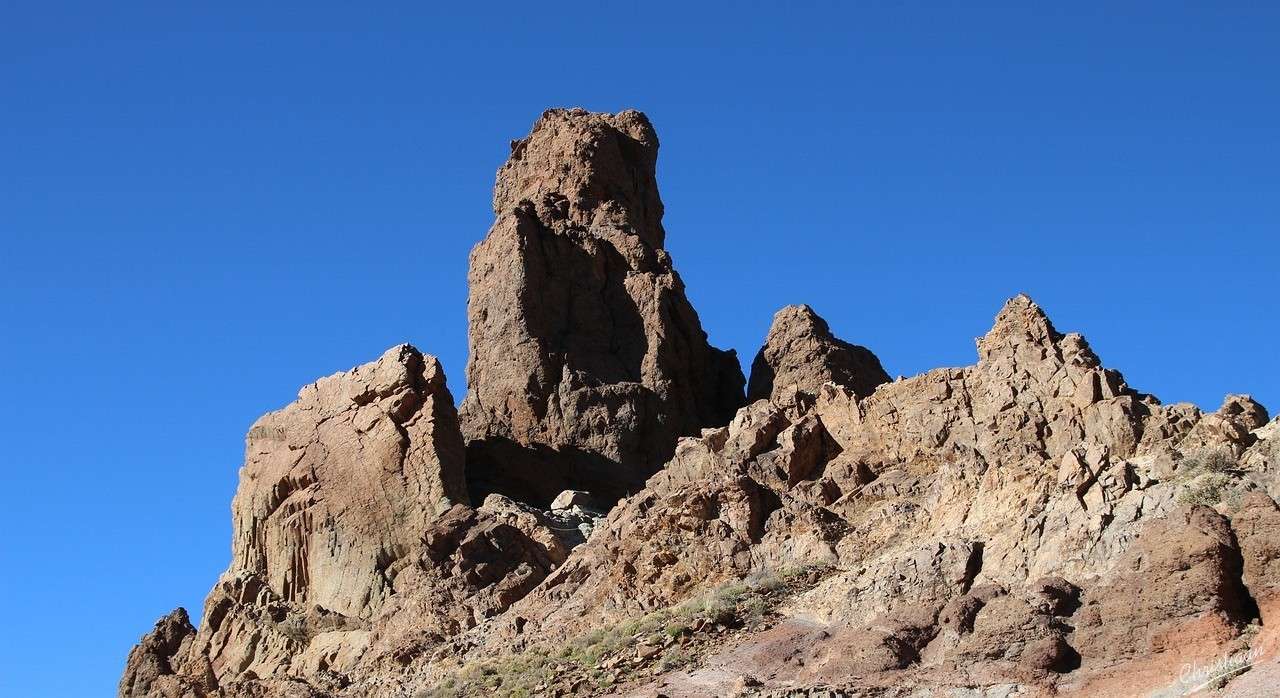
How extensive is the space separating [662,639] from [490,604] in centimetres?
948

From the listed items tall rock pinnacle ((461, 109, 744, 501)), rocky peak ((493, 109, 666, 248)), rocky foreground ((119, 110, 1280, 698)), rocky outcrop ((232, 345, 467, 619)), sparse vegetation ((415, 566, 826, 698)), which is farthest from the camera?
rocky peak ((493, 109, 666, 248))

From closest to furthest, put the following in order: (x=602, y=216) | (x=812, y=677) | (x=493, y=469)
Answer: (x=812, y=677)
(x=493, y=469)
(x=602, y=216)

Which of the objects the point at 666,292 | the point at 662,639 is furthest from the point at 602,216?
the point at 662,639

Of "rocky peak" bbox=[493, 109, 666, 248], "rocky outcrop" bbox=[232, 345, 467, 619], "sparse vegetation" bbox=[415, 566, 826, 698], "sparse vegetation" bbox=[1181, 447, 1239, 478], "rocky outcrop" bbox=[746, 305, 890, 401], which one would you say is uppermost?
"rocky peak" bbox=[493, 109, 666, 248]

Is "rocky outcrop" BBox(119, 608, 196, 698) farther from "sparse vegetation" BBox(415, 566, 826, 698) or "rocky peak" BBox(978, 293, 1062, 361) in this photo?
"rocky peak" BBox(978, 293, 1062, 361)

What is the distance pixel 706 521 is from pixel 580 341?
81.8 ft

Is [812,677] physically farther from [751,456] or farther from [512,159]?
[512,159]

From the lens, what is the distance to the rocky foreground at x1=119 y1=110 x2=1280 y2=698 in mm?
30828

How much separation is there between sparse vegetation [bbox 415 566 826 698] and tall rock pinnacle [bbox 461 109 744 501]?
19.7m

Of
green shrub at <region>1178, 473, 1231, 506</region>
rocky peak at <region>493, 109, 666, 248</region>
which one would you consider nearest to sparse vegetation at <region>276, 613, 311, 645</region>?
rocky peak at <region>493, 109, 666, 248</region>

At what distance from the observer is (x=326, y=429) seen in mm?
54562

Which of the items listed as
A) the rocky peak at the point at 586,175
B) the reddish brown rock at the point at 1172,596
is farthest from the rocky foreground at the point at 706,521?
the rocky peak at the point at 586,175

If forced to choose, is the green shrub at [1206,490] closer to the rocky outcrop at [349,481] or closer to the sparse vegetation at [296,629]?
Answer: the rocky outcrop at [349,481]

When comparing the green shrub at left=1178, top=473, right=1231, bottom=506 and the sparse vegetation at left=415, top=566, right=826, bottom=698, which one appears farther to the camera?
the sparse vegetation at left=415, top=566, right=826, bottom=698
